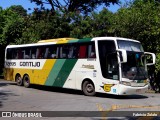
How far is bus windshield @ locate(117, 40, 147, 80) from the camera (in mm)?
18125

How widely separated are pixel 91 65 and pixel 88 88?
1296 mm

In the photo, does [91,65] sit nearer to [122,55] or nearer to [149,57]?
[122,55]

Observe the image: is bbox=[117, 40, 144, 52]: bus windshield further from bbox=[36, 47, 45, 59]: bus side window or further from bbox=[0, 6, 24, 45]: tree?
bbox=[0, 6, 24, 45]: tree

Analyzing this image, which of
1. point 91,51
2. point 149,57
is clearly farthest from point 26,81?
point 149,57

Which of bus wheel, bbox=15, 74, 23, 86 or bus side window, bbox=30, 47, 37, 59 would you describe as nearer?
bus side window, bbox=30, 47, 37, 59

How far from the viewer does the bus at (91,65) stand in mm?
18109

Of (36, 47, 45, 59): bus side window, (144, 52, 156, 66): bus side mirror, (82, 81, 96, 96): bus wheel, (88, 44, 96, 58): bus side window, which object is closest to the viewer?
(88, 44, 96, 58): bus side window

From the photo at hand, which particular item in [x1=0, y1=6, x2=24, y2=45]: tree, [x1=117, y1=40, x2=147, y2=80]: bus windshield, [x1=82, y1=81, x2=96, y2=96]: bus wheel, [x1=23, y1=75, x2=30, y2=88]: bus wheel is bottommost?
[x1=82, y1=81, x2=96, y2=96]: bus wheel

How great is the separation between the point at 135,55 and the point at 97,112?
6.51m

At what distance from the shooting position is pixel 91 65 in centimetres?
1925

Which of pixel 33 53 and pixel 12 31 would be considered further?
pixel 12 31

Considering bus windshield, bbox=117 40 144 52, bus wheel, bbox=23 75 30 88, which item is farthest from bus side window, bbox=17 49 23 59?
bus windshield, bbox=117 40 144 52

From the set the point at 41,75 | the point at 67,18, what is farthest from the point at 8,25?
the point at 41,75

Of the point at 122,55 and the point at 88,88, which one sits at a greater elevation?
the point at 122,55
